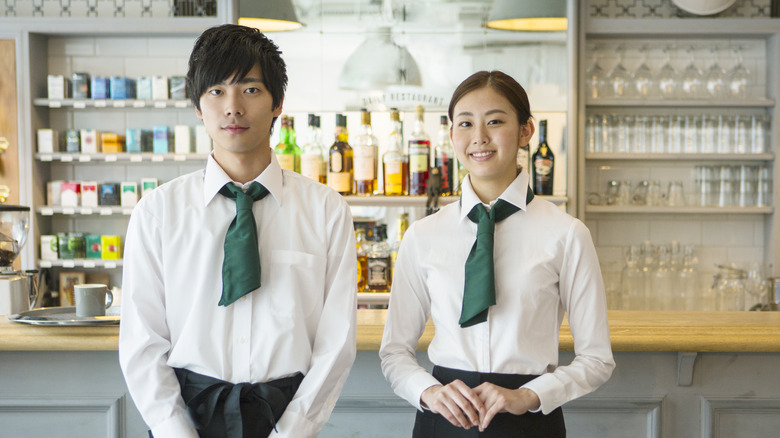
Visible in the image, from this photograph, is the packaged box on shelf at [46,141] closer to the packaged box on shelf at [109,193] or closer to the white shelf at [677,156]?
the packaged box on shelf at [109,193]

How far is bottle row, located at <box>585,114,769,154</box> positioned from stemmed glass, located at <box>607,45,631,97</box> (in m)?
0.14

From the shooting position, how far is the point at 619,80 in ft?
12.9

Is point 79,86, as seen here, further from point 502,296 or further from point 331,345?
point 502,296

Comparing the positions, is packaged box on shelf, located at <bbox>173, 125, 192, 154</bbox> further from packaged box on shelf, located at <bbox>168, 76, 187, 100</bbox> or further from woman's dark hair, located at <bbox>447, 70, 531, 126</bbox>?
woman's dark hair, located at <bbox>447, 70, 531, 126</bbox>

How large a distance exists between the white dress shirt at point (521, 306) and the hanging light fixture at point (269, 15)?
2.64m

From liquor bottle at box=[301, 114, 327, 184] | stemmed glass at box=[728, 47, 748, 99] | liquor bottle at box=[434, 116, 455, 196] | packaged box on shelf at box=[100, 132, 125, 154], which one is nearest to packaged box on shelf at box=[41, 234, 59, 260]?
packaged box on shelf at box=[100, 132, 125, 154]

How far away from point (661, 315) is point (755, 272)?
2.11 metres

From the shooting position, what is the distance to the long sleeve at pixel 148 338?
1.29m

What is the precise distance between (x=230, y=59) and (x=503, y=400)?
0.79m

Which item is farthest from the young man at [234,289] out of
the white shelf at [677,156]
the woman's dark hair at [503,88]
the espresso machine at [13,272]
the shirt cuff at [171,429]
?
the white shelf at [677,156]

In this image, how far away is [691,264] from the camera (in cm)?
395

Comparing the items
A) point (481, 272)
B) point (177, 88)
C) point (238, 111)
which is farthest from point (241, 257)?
point (177, 88)

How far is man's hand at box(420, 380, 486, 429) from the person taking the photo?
4.18ft

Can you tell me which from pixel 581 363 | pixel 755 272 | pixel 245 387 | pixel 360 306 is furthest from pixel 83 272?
pixel 755 272
